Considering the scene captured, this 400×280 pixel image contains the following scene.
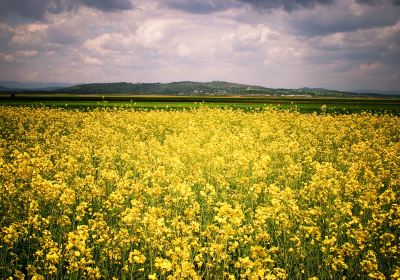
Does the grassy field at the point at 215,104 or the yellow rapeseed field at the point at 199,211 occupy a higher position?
the grassy field at the point at 215,104

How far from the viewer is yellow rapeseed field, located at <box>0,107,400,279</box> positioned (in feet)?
16.3

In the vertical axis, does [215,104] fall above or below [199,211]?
above

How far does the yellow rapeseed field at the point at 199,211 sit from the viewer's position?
4.97 metres

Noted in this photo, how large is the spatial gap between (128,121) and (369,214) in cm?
2038

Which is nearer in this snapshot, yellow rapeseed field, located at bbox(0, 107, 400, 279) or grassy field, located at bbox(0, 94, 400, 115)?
Answer: yellow rapeseed field, located at bbox(0, 107, 400, 279)

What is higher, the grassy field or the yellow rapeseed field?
the grassy field

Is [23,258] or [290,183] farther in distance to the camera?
[290,183]

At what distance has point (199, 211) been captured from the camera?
860 centimetres

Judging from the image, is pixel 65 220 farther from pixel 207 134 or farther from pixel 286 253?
pixel 207 134

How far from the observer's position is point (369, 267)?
4.59 meters

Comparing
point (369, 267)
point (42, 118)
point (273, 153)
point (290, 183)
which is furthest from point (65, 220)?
point (42, 118)

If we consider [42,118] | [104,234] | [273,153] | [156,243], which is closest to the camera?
[156,243]

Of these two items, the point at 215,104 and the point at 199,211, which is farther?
the point at 215,104

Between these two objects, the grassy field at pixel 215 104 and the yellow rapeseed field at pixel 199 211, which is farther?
the grassy field at pixel 215 104
